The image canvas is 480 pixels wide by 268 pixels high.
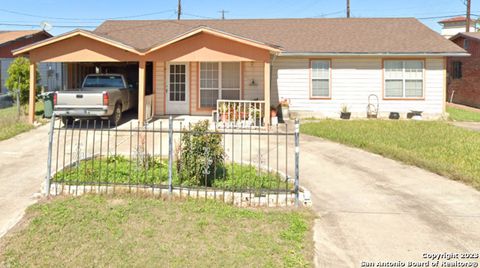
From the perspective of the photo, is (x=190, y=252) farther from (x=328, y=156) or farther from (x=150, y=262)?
(x=328, y=156)

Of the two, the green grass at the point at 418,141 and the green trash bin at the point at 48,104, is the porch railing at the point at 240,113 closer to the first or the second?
the green grass at the point at 418,141

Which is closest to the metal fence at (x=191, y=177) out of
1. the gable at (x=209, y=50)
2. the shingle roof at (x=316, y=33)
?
the gable at (x=209, y=50)

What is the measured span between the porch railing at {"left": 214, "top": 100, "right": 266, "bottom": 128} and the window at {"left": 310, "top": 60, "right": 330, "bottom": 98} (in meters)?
3.57

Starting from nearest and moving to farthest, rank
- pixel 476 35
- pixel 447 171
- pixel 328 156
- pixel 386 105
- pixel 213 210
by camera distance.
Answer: pixel 213 210 → pixel 447 171 → pixel 328 156 → pixel 386 105 → pixel 476 35

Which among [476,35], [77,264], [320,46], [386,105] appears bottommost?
[77,264]

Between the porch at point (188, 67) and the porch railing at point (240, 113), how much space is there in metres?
0.04

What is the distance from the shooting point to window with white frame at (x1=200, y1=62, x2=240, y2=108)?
16500 millimetres

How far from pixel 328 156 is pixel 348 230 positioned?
478cm

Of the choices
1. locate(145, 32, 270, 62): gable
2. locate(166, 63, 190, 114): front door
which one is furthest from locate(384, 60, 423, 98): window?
locate(166, 63, 190, 114): front door

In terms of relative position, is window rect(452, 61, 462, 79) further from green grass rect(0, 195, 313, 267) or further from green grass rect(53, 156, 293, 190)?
green grass rect(0, 195, 313, 267)

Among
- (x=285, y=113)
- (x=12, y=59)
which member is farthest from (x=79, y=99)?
(x=12, y=59)

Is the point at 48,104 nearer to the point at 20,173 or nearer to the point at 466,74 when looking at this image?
the point at 20,173

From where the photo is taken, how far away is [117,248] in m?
4.58

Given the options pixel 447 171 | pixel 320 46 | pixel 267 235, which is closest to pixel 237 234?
pixel 267 235
